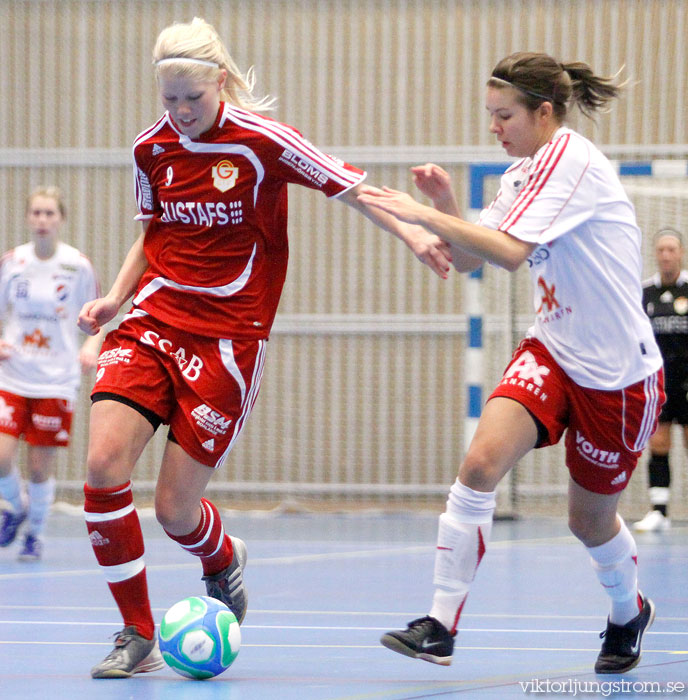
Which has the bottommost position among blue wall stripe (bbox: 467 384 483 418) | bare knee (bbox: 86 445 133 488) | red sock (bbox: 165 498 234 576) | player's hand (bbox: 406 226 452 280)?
blue wall stripe (bbox: 467 384 483 418)

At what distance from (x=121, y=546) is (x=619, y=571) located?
1424 mm

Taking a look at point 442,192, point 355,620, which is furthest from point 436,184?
point 355,620

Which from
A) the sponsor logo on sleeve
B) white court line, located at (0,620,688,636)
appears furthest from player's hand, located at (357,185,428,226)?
white court line, located at (0,620,688,636)

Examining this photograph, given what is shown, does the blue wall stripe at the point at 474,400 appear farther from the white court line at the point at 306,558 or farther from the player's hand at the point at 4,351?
the player's hand at the point at 4,351

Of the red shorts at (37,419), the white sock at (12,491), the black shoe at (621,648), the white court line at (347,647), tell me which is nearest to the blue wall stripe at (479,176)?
the red shorts at (37,419)

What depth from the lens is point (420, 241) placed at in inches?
154

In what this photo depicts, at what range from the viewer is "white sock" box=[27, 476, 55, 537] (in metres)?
7.22

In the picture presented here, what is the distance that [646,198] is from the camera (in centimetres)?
1079

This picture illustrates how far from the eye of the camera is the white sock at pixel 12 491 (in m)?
7.30

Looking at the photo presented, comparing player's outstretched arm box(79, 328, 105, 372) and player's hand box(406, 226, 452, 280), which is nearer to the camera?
player's hand box(406, 226, 452, 280)

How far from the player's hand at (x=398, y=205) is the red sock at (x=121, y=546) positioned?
1.07m

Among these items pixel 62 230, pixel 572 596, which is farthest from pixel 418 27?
pixel 572 596

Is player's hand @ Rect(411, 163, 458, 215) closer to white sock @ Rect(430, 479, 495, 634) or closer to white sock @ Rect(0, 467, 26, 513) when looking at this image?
white sock @ Rect(430, 479, 495, 634)

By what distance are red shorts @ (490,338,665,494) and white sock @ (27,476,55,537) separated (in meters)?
4.10
